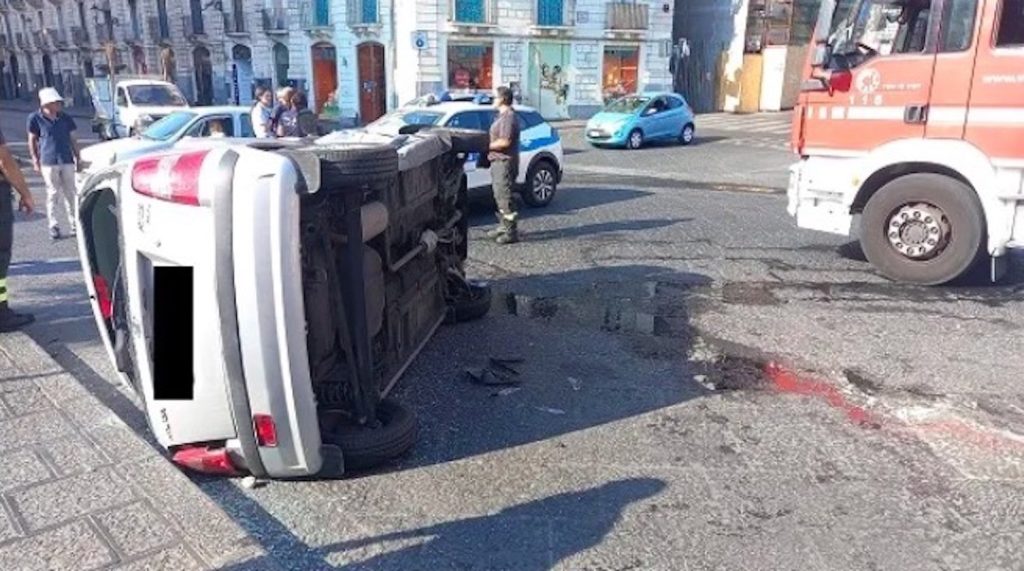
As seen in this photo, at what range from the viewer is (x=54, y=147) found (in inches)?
341

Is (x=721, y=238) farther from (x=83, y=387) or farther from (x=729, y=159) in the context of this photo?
(x=729, y=159)

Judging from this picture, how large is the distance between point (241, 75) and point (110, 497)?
1384 inches

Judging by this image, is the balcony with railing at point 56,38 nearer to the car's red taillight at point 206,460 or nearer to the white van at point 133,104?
the white van at point 133,104

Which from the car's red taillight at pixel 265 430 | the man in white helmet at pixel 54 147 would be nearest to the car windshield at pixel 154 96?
the man in white helmet at pixel 54 147

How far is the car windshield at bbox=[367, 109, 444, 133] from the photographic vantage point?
34.0 ft

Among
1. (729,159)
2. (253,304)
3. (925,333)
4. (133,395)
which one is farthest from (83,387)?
(729,159)

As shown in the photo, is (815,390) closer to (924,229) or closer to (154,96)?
(924,229)

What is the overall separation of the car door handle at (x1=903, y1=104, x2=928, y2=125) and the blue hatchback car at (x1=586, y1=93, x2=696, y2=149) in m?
13.5

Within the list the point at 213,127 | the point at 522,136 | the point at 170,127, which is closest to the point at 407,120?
the point at 522,136

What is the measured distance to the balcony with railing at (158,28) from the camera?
128 feet

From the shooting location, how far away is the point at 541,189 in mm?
11086

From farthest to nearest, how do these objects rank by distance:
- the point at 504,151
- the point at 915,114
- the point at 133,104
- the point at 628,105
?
the point at 628,105 → the point at 133,104 → the point at 504,151 → the point at 915,114

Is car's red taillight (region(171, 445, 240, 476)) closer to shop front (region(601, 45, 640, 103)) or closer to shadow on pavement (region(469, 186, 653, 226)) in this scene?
shadow on pavement (region(469, 186, 653, 226))

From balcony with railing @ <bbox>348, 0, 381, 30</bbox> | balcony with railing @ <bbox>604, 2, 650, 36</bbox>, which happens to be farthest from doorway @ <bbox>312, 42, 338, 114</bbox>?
balcony with railing @ <bbox>604, 2, 650, 36</bbox>
